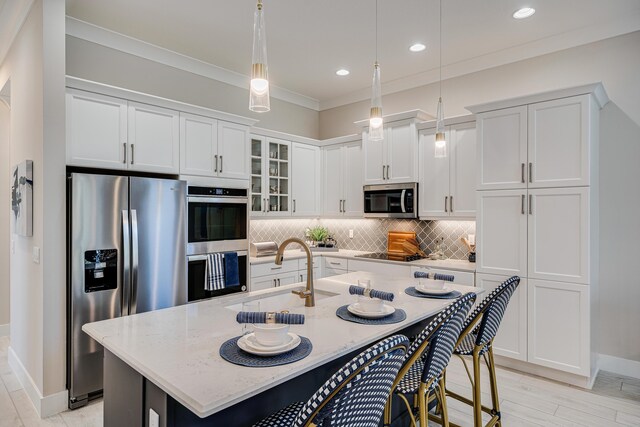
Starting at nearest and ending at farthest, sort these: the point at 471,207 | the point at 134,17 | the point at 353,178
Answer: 1. the point at 134,17
2. the point at 471,207
3. the point at 353,178

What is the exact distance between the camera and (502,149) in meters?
3.49

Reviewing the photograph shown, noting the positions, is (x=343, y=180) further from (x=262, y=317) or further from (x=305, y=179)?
(x=262, y=317)

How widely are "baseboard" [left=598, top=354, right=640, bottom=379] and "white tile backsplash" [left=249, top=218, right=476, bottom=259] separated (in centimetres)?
150

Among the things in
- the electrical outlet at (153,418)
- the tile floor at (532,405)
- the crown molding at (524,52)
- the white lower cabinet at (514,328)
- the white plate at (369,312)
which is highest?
the crown molding at (524,52)

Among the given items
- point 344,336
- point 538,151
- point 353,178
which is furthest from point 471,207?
point 344,336

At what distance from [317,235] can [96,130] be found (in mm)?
3057

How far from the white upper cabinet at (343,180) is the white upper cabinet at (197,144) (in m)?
1.83

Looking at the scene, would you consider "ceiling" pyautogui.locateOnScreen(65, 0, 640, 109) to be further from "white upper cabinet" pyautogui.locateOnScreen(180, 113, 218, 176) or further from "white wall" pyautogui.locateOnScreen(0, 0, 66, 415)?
"white upper cabinet" pyautogui.locateOnScreen(180, 113, 218, 176)

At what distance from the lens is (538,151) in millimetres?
3291

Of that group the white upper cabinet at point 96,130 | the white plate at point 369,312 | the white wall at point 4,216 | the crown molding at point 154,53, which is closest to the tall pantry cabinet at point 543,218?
the white plate at point 369,312

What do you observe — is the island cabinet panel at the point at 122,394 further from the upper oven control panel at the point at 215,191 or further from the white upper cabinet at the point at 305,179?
the white upper cabinet at the point at 305,179

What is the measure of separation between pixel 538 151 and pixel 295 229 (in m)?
3.11

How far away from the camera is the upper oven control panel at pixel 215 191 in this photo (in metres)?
3.56

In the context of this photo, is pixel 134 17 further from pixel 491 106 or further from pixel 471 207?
pixel 471 207
